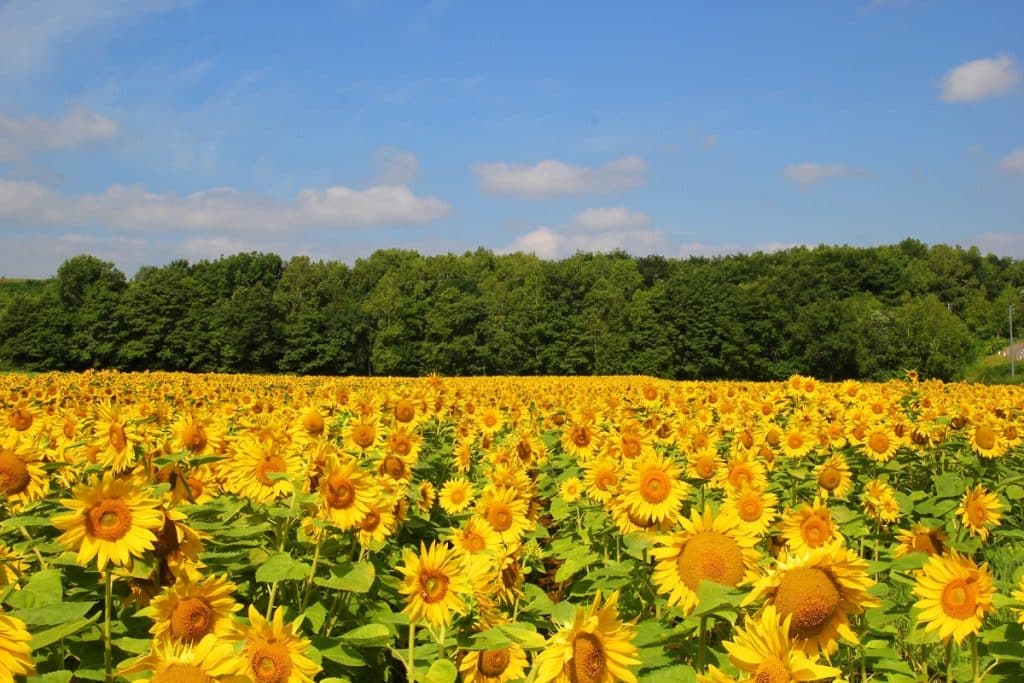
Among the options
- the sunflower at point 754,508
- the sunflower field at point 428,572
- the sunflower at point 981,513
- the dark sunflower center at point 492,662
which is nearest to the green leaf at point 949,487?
the sunflower field at point 428,572

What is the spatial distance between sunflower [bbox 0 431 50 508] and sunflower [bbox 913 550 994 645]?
3226 mm

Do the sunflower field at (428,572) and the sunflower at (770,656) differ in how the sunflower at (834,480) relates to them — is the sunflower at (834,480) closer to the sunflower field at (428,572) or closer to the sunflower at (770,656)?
the sunflower field at (428,572)

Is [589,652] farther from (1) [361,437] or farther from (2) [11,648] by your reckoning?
(1) [361,437]

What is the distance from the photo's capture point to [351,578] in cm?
254

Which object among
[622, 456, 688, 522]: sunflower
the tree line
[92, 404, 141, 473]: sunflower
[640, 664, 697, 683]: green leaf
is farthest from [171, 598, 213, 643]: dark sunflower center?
the tree line

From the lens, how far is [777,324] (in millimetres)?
59719

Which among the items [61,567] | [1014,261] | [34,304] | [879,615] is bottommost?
[879,615]

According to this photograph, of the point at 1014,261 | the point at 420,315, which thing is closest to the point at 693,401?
the point at 420,315

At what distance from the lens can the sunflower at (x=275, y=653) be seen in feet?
6.06

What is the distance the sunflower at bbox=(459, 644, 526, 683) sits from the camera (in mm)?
2279

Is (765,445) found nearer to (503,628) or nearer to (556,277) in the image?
(503,628)

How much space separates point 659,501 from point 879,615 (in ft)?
3.11

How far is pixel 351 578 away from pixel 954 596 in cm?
193

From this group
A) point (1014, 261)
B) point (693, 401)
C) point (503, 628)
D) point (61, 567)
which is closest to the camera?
point (503, 628)
